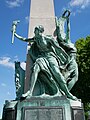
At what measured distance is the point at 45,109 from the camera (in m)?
6.72

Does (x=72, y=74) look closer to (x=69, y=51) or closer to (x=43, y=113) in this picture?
(x=69, y=51)

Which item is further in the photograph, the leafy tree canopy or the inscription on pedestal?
the leafy tree canopy

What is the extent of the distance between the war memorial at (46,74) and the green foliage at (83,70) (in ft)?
32.8

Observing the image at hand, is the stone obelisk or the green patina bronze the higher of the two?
the stone obelisk

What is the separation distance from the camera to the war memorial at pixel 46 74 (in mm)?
6781

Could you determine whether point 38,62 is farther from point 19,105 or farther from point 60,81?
point 19,105

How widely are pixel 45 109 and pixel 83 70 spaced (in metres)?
11.8

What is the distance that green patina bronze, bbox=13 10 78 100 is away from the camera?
7.27 metres

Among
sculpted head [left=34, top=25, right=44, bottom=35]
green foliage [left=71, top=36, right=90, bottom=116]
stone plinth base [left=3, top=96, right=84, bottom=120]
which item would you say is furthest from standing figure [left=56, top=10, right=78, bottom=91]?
green foliage [left=71, top=36, right=90, bottom=116]

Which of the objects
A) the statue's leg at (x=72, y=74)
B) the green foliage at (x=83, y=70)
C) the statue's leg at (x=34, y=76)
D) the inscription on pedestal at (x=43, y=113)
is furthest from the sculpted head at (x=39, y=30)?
the green foliage at (x=83, y=70)

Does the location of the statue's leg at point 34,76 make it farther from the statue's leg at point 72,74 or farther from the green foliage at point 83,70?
the green foliage at point 83,70

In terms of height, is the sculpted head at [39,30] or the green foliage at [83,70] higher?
the green foliage at [83,70]

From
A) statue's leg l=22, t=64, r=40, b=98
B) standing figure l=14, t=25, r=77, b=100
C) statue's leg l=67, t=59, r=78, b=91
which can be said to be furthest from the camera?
statue's leg l=67, t=59, r=78, b=91

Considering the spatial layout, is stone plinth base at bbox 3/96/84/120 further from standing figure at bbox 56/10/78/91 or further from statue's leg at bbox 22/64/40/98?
standing figure at bbox 56/10/78/91
